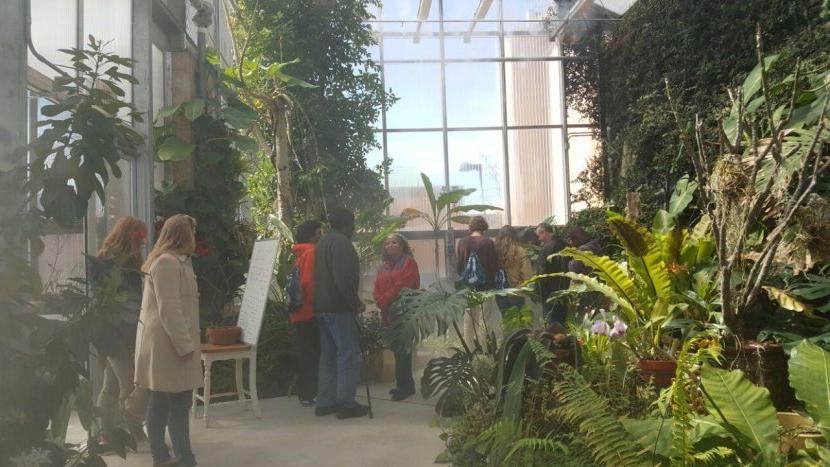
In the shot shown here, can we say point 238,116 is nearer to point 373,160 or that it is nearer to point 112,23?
point 112,23

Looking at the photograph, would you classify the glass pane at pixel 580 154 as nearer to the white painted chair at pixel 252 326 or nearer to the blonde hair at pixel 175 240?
the white painted chair at pixel 252 326

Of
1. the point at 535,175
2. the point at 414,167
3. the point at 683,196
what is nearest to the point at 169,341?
the point at 683,196

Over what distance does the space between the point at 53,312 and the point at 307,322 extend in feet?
13.3

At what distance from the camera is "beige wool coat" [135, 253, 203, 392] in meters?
4.26

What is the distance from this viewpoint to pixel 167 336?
4.32m

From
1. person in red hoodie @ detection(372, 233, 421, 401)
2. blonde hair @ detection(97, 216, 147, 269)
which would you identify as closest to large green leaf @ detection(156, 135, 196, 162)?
person in red hoodie @ detection(372, 233, 421, 401)

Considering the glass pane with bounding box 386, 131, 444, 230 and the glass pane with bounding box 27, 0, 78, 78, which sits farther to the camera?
the glass pane with bounding box 386, 131, 444, 230

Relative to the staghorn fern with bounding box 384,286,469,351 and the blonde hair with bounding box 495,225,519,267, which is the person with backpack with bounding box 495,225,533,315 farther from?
the staghorn fern with bounding box 384,286,469,351

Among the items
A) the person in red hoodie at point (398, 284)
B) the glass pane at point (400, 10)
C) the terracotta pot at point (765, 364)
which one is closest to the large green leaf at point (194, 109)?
the person in red hoodie at point (398, 284)

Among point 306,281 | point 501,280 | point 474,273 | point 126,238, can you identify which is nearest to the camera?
point 126,238

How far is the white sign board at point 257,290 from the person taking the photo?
588cm

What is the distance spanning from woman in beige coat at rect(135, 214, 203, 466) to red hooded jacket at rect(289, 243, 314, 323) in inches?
77.3

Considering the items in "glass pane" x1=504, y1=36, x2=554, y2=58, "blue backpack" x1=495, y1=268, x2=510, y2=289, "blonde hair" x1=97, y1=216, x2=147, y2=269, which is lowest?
"blue backpack" x1=495, y1=268, x2=510, y2=289

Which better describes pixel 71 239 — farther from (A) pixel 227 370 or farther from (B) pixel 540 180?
(B) pixel 540 180
